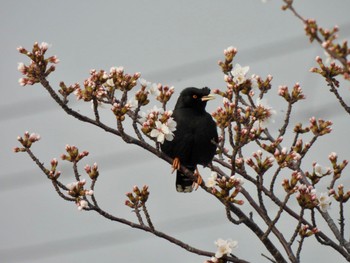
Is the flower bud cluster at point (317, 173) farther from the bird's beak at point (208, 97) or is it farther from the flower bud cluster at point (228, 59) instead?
the bird's beak at point (208, 97)

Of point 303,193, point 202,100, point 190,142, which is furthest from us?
point 202,100

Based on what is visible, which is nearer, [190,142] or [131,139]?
[131,139]

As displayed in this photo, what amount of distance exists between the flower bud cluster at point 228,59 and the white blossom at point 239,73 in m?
0.21

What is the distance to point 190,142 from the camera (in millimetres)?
8555

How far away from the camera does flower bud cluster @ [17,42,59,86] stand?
6.50 metres

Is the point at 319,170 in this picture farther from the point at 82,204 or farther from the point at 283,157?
the point at 82,204

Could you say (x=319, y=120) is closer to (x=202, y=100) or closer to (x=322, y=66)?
(x=322, y=66)

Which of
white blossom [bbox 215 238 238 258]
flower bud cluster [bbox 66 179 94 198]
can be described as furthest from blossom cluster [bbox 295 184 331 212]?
flower bud cluster [bbox 66 179 94 198]

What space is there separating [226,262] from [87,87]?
2252 millimetres

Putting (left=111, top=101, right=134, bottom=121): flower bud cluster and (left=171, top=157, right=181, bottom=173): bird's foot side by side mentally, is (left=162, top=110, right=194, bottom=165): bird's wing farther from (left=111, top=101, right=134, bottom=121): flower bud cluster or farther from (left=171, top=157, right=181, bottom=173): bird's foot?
(left=111, top=101, right=134, bottom=121): flower bud cluster

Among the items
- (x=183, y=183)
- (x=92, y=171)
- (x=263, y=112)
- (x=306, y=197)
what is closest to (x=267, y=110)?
(x=263, y=112)

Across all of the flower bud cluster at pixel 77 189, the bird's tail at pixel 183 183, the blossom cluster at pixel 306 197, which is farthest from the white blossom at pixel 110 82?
the bird's tail at pixel 183 183

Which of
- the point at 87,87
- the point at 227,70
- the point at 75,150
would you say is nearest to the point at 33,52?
the point at 87,87

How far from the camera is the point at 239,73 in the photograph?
21.1ft
